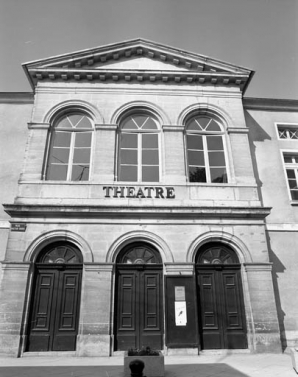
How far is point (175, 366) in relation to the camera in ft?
26.0

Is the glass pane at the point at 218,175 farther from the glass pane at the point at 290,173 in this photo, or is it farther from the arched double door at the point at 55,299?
the arched double door at the point at 55,299

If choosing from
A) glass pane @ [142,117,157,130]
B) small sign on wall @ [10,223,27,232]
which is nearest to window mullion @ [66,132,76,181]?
small sign on wall @ [10,223,27,232]

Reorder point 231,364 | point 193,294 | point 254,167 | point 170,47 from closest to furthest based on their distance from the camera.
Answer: point 231,364
point 193,294
point 254,167
point 170,47

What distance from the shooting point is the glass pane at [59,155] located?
11695 millimetres

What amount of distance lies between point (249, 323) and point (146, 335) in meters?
3.21

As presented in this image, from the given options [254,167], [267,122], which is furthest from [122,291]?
[267,122]

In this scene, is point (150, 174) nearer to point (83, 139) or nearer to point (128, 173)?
point (128, 173)

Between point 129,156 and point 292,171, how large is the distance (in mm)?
6685

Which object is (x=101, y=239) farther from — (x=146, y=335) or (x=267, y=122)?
(x=267, y=122)

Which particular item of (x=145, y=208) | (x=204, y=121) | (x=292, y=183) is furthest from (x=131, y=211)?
(x=292, y=183)

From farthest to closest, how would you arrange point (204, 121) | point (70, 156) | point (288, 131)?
1. point (288, 131)
2. point (204, 121)
3. point (70, 156)

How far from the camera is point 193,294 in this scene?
32.3 feet

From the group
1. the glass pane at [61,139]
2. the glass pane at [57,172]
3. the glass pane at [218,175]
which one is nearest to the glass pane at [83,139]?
the glass pane at [61,139]

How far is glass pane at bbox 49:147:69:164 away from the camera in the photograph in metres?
11.7
